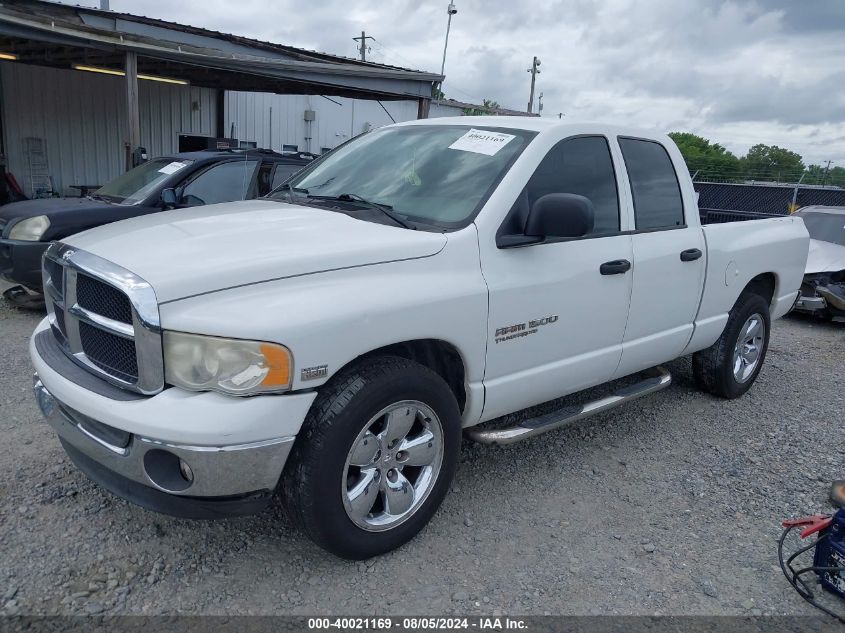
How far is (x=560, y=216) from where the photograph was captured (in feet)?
9.91

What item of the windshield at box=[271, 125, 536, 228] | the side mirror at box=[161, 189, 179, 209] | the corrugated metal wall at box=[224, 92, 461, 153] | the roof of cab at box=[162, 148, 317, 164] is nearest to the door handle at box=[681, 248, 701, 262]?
the windshield at box=[271, 125, 536, 228]

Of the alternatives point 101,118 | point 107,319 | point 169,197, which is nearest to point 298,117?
point 101,118

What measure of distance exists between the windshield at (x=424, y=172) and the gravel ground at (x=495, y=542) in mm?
1520

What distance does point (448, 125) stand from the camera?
3865 millimetres

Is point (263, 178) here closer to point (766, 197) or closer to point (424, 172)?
point (424, 172)

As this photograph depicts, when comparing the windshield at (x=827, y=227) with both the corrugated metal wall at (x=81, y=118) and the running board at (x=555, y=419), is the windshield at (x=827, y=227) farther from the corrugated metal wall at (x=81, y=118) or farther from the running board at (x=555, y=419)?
the corrugated metal wall at (x=81, y=118)

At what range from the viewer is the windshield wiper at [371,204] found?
10.4 feet

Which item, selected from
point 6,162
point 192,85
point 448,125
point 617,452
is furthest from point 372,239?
point 192,85

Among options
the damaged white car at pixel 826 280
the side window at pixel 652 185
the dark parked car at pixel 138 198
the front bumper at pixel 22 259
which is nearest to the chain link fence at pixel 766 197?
the damaged white car at pixel 826 280

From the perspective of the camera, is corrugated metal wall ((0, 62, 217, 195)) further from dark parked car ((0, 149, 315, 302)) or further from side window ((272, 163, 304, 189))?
side window ((272, 163, 304, 189))

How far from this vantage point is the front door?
3.17 meters

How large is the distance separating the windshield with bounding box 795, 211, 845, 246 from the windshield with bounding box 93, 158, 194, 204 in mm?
8217

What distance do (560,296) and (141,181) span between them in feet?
17.9

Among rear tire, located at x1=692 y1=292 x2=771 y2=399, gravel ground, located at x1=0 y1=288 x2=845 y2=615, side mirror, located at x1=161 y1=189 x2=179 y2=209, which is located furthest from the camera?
side mirror, located at x1=161 y1=189 x2=179 y2=209
